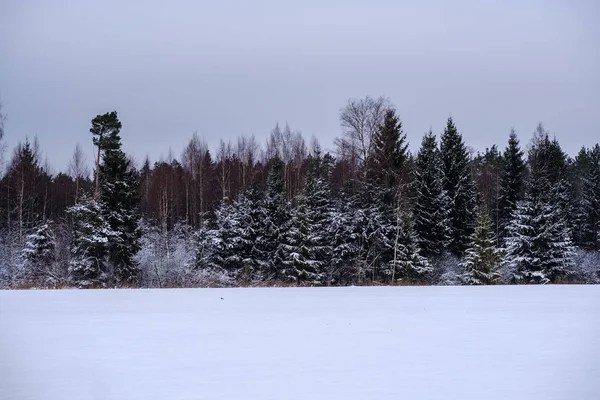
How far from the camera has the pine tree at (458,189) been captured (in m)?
36.7

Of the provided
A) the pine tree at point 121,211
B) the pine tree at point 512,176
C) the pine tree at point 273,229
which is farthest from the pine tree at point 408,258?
the pine tree at point 121,211

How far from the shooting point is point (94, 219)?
31156 mm

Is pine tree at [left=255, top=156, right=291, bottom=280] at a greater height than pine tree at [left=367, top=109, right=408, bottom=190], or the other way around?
pine tree at [left=367, top=109, right=408, bottom=190]

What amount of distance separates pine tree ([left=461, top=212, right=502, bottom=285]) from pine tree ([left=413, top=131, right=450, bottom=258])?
2.79 meters

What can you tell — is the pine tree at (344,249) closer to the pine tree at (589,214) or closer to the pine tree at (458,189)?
the pine tree at (458,189)

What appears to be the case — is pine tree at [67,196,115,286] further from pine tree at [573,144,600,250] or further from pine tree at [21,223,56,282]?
pine tree at [573,144,600,250]

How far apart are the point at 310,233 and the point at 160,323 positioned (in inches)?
874

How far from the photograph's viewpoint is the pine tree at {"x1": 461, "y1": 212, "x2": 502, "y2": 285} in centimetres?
3194

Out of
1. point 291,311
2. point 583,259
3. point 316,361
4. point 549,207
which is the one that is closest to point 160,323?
point 291,311

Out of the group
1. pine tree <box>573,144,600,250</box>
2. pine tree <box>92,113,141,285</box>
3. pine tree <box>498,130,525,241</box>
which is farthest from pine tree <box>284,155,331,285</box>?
pine tree <box>573,144,600,250</box>

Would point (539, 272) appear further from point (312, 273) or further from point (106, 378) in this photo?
point (106, 378)

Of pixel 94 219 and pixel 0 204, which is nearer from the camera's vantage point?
pixel 94 219

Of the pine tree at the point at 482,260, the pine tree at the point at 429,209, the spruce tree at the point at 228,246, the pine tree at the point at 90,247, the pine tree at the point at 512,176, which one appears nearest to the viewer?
the pine tree at the point at 90,247

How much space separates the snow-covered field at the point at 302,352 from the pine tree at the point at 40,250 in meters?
18.8
